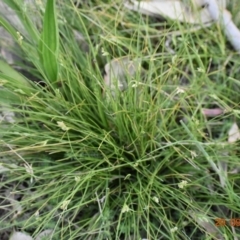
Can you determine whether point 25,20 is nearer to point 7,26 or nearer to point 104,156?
point 7,26

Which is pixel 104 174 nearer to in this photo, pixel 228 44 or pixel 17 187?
pixel 17 187

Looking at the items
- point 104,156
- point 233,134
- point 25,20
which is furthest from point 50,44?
point 233,134

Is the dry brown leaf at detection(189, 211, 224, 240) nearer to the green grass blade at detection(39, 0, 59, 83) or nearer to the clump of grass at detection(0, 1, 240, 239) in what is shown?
the clump of grass at detection(0, 1, 240, 239)

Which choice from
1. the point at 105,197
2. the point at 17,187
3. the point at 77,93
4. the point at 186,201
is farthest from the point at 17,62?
the point at 186,201

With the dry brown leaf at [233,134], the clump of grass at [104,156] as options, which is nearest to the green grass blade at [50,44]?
the clump of grass at [104,156]

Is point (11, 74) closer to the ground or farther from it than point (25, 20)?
closer to the ground

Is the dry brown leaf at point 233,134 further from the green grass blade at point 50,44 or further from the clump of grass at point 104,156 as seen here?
the green grass blade at point 50,44

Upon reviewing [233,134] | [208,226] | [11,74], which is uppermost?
[11,74]

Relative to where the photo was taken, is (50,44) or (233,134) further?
(233,134)
